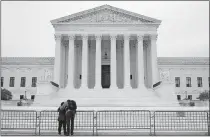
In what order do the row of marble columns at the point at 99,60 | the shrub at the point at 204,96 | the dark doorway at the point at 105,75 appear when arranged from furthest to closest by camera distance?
the shrub at the point at 204,96, the dark doorway at the point at 105,75, the row of marble columns at the point at 99,60

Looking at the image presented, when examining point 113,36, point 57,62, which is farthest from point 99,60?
point 57,62

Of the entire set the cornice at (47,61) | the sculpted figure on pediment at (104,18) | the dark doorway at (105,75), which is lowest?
the dark doorway at (105,75)

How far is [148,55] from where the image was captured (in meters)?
42.0

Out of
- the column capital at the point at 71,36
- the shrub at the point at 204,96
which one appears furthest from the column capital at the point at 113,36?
the shrub at the point at 204,96

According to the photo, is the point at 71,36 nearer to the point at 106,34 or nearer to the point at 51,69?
the point at 106,34

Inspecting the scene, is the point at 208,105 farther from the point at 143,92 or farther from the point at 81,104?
the point at 81,104

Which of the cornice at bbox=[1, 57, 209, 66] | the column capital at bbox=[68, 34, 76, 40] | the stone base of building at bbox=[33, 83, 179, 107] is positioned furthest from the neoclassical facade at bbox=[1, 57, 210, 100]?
the stone base of building at bbox=[33, 83, 179, 107]

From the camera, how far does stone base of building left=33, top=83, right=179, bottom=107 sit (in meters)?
31.1

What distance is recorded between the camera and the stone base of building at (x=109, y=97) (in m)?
31.1

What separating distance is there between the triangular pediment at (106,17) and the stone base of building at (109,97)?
32.6 feet

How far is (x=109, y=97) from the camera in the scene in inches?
1350

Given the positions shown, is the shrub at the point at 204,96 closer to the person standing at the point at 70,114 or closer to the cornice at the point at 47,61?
the cornice at the point at 47,61

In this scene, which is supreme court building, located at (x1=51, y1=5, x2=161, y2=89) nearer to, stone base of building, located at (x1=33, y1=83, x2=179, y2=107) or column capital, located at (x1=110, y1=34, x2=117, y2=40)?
column capital, located at (x1=110, y1=34, x2=117, y2=40)

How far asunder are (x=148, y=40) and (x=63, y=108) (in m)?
32.1
